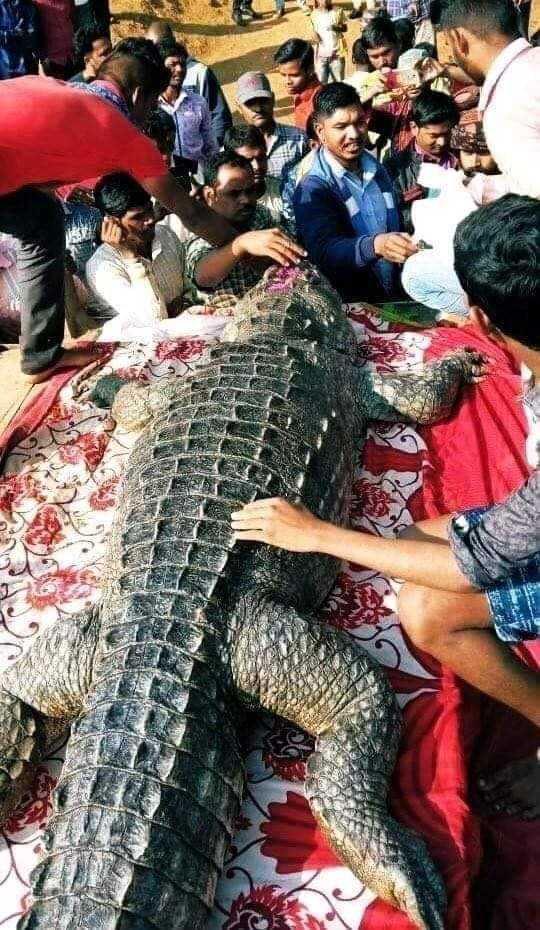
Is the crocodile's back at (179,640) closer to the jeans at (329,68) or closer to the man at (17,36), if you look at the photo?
the man at (17,36)

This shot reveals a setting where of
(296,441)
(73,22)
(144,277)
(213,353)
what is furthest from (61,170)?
(73,22)

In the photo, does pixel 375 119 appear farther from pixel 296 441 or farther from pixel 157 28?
pixel 296 441

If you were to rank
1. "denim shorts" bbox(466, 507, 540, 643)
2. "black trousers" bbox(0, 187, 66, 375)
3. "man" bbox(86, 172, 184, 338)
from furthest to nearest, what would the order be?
"man" bbox(86, 172, 184, 338), "black trousers" bbox(0, 187, 66, 375), "denim shorts" bbox(466, 507, 540, 643)

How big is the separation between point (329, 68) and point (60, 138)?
5531 mm

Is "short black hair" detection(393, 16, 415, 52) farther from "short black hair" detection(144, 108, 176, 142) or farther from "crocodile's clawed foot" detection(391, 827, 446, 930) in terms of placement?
"crocodile's clawed foot" detection(391, 827, 446, 930)

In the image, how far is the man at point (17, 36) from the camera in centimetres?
680

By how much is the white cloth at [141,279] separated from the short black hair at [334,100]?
3.54 ft

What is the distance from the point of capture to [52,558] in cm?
290

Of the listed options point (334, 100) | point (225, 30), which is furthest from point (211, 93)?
point (225, 30)

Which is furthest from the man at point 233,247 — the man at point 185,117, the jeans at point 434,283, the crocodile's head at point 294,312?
the man at point 185,117

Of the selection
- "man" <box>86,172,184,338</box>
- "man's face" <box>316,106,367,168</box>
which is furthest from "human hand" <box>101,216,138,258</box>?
"man's face" <box>316,106,367,168</box>

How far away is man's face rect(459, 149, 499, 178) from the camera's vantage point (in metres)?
4.37

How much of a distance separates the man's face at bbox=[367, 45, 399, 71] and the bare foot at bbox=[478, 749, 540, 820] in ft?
19.5

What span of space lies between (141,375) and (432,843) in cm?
251
